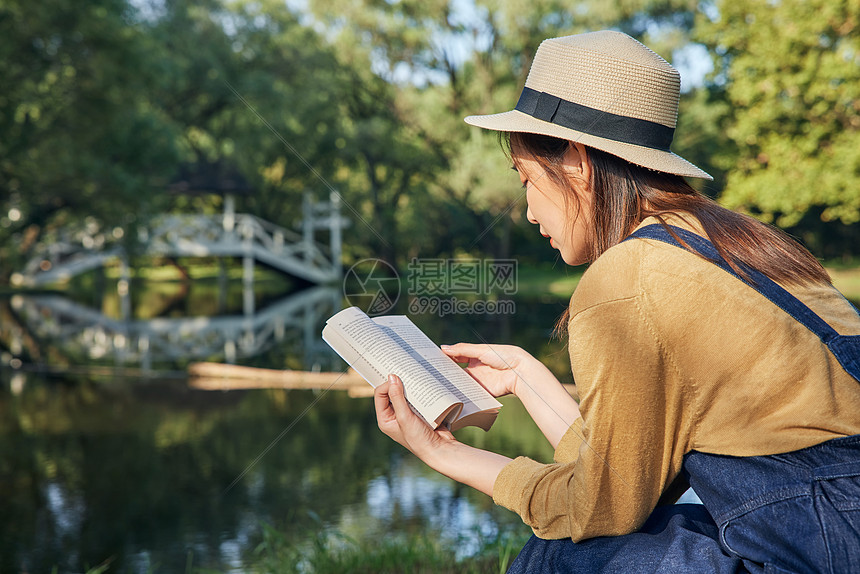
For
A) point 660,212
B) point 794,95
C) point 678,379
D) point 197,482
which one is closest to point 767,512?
point 678,379

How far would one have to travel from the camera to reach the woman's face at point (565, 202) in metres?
1.45

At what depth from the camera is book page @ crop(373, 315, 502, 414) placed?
1.68m

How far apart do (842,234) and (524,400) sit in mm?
25060

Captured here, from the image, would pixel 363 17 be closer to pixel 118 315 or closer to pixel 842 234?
pixel 118 315

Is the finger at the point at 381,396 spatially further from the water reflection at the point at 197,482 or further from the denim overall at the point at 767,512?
the water reflection at the point at 197,482

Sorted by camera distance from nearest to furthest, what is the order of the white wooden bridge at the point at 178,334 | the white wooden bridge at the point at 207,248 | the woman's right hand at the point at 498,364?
1. the woman's right hand at the point at 498,364
2. the white wooden bridge at the point at 178,334
3. the white wooden bridge at the point at 207,248

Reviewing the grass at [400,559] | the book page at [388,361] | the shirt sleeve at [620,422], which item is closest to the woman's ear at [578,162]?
the shirt sleeve at [620,422]

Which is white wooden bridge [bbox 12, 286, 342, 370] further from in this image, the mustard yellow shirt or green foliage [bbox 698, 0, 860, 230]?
green foliage [bbox 698, 0, 860, 230]

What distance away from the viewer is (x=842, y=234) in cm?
2369

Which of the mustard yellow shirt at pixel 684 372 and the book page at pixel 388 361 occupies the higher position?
the mustard yellow shirt at pixel 684 372

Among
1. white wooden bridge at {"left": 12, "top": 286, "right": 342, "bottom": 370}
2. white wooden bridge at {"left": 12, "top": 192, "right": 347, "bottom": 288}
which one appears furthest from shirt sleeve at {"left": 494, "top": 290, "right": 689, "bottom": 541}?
white wooden bridge at {"left": 12, "top": 192, "right": 347, "bottom": 288}

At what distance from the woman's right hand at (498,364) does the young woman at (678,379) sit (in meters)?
0.43

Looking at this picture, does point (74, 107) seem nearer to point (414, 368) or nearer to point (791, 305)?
point (414, 368)

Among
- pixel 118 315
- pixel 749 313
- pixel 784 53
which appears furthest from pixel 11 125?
pixel 784 53
